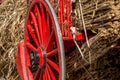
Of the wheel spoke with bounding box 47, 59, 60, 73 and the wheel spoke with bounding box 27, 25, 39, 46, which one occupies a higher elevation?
the wheel spoke with bounding box 27, 25, 39, 46

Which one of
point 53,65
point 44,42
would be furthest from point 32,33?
point 53,65

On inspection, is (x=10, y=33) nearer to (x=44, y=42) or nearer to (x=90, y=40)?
(x=44, y=42)

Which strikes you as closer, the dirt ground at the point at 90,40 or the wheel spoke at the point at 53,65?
the dirt ground at the point at 90,40

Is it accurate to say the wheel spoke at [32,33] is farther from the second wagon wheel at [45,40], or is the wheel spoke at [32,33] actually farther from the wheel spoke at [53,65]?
the wheel spoke at [53,65]

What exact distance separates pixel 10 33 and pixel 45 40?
148 centimetres

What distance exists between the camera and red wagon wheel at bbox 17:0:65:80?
2957 millimetres

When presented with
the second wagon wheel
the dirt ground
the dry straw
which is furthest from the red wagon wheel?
the dry straw

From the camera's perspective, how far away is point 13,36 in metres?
4.62

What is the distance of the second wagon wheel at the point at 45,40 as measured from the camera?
9.68ft

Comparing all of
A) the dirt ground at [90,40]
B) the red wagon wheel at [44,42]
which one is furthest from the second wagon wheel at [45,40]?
the dirt ground at [90,40]

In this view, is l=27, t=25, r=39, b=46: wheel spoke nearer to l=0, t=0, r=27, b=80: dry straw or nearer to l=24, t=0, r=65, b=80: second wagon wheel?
l=24, t=0, r=65, b=80: second wagon wheel

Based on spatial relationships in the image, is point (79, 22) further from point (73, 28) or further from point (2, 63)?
point (2, 63)

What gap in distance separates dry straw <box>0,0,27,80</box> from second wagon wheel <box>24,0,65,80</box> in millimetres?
819

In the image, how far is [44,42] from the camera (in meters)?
3.32
